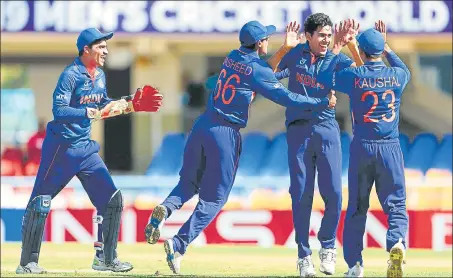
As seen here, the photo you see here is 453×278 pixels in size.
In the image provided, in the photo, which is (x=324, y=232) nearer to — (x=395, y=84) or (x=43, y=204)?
(x=395, y=84)

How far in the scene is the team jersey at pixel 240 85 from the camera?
1180 cm

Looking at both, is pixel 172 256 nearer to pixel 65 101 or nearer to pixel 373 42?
pixel 65 101

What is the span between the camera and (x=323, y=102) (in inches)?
460

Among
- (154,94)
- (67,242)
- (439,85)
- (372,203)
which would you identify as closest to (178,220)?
(67,242)

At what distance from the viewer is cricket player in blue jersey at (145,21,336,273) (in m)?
11.8

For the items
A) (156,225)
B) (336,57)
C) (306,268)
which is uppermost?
(336,57)

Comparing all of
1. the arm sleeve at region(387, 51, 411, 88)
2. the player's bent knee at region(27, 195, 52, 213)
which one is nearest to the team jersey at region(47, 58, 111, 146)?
the player's bent knee at region(27, 195, 52, 213)

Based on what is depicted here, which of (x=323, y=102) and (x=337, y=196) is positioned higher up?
(x=323, y=102)

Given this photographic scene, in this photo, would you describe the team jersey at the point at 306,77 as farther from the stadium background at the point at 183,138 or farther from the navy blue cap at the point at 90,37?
the stadium background at the point at 183,138

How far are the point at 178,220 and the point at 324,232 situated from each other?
19.1ft

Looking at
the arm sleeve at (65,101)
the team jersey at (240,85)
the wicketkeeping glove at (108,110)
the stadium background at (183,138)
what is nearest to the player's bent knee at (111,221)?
the wicketkeeping glove at (108,110)

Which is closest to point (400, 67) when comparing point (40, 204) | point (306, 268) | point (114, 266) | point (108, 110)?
point (306, 268)

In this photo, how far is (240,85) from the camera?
469 inches

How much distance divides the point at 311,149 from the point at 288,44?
3.24 feet
